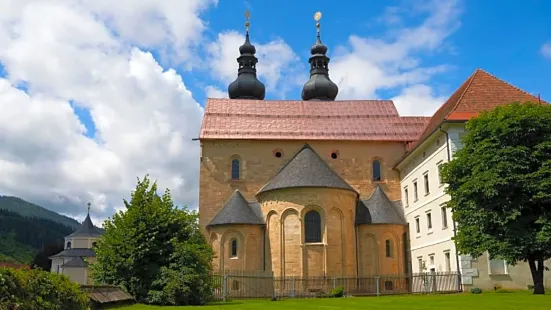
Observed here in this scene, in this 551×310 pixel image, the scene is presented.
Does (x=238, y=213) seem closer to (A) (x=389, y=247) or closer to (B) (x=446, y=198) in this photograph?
(A) (x=389, y=247)

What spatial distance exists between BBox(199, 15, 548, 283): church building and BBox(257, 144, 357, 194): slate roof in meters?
0.12

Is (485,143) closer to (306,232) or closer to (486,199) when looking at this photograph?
(486,199)

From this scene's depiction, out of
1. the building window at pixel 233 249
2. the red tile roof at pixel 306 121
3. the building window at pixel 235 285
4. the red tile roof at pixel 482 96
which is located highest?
the red tile roof at pixel 306 121

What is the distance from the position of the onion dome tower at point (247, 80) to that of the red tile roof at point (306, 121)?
29.0ft

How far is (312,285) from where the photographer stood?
37531 millimetres

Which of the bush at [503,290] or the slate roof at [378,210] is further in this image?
the slate roof at [378,210]

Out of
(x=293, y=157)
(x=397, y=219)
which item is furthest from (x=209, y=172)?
(x=397, y=219)

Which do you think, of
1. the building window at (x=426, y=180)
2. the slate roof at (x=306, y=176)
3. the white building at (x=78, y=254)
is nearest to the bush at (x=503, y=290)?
the building window at (x=426, y=180)

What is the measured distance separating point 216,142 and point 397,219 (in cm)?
1667

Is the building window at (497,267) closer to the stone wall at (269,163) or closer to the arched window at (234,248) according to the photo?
the stone wall at (269,163)

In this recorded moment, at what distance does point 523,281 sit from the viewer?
1224 inches

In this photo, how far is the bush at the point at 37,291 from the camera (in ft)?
37.9

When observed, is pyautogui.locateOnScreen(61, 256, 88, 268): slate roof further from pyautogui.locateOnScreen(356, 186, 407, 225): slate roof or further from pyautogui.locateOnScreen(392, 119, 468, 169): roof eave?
pyautogui.locateOnScreen(392, 119, 468, 169): roof eave

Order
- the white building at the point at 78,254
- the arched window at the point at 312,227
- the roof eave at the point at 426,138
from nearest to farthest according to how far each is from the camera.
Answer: the roof eave at the point at 426,138, the arched window at the point at 312,227, the white building at the point at 78,254
